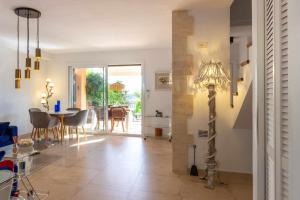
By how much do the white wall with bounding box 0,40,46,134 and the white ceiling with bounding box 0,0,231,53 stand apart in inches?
16.9

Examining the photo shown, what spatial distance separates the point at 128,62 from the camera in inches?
230

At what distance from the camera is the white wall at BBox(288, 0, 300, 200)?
0.72m

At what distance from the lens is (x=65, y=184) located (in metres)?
2.68

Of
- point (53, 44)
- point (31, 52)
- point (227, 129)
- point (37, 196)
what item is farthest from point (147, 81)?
point (37, 196)

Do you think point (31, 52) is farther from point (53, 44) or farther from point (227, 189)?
point (227, 189)

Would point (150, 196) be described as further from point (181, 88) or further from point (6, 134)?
point (6, 134)

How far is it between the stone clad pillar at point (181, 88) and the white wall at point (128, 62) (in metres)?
2.54

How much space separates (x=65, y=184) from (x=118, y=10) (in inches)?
105

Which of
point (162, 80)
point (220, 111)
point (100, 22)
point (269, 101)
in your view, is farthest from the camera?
point (162, 80)

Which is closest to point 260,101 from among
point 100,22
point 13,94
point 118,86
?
point 100,22

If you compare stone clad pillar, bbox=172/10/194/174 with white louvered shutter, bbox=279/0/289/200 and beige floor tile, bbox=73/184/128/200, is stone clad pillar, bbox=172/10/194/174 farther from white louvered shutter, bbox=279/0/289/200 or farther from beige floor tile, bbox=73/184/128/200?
white louvered shutter, bbox=279/0/289/200

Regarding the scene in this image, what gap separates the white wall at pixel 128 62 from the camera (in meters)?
5.62

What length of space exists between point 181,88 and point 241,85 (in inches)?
33.0

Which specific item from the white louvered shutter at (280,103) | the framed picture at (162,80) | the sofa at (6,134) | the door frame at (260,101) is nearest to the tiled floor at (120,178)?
the sofa at (6,134)
